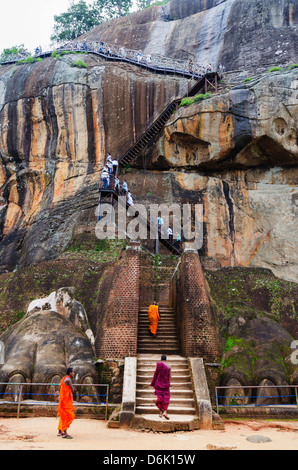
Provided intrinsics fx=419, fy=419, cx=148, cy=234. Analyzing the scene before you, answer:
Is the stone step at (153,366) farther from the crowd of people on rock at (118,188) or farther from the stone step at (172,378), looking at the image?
the crowd of people on rock at (118,188)

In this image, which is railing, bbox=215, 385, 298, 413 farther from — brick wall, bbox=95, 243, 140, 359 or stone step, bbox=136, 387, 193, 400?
brick wall, bbox=95, 243, 140, 359

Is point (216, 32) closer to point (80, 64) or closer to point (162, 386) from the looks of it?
point (80, 64)

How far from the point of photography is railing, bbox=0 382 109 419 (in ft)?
29.7

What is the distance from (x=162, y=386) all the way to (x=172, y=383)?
137 cm

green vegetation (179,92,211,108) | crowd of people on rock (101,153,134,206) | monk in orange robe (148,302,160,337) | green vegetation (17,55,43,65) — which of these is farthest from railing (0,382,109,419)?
green vegetation (17,55,43,65)

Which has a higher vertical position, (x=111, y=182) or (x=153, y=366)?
(x=111, y=182)

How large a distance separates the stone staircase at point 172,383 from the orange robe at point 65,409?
1.44m

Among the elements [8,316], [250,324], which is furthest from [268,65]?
[8,316]

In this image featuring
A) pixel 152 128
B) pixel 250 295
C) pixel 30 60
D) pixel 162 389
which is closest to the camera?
pixel 162 389

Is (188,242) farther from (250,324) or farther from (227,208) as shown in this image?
(250,324)

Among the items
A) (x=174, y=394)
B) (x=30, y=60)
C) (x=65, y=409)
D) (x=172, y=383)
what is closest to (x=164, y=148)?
(x=30, y=60)

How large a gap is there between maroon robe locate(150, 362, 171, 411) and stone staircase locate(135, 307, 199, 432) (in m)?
0.26

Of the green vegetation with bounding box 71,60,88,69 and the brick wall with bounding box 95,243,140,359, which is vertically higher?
the green vegetation with bounding box 71,60,88,69

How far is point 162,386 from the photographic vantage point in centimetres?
789
